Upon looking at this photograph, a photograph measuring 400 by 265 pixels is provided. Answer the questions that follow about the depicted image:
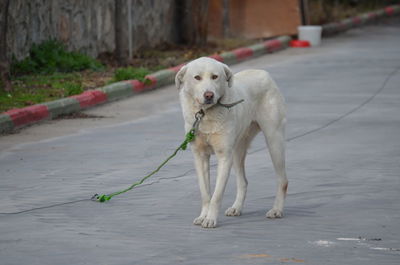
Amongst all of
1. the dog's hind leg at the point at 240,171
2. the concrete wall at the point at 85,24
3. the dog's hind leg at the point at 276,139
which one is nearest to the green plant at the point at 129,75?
the concrete wall at the point at 85,24

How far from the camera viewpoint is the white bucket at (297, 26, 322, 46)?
23.3m

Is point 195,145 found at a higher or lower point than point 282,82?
higher

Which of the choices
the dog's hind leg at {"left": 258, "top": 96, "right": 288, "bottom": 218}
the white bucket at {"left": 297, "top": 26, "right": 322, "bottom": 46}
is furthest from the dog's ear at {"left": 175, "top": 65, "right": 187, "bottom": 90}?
the white bucket at {"left": 297, "top": 26, "right": 322, "bottom": 46}

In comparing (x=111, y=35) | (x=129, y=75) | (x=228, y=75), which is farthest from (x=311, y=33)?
(x=228, y=75)

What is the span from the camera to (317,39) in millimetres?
23547

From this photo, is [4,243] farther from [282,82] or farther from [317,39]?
[317,39]

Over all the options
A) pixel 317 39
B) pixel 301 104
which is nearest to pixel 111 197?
pixel 301 104

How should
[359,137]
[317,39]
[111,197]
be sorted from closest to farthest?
[111,197] < [359,137] < [317,39]

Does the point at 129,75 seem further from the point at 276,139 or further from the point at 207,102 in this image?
the point at 207,102

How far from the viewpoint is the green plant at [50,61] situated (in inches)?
648

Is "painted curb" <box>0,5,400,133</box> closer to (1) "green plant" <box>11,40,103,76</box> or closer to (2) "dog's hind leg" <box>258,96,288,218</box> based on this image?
(1) "green plant" <box>11,40,103,76</box>

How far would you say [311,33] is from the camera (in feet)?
76.4

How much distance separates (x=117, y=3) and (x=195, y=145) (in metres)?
11.3

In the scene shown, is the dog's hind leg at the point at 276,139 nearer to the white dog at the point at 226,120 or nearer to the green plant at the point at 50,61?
the white dog at the point at 226,120
